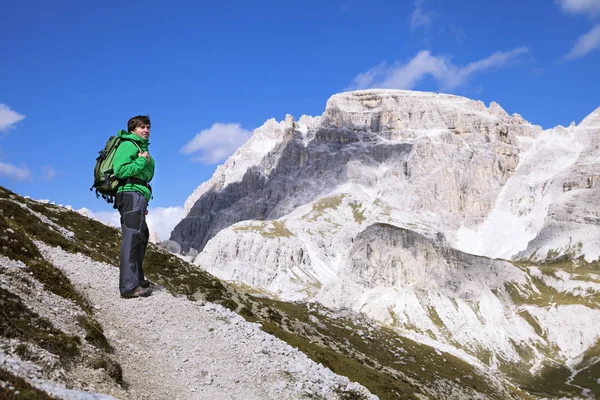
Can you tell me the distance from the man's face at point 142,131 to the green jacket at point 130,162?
0.32 metres

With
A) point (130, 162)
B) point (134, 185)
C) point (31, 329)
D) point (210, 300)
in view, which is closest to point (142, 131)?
point (130, 162)

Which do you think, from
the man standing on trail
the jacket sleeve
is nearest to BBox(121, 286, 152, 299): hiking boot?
the man standing on trail

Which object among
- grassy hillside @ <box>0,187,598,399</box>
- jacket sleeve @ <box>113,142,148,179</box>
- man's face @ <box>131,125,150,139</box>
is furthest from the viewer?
man's face @ <box>131,125,150,139</box>

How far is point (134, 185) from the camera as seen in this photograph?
1905cm

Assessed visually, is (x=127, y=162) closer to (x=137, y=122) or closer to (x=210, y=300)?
(x=137, y=122)

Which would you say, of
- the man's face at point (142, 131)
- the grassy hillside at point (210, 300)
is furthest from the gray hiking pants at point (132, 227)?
the grassy hillside at point (210, 300)

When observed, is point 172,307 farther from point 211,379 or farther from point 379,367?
point 379,367

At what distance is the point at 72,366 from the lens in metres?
13.7

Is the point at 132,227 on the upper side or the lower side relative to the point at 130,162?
lower

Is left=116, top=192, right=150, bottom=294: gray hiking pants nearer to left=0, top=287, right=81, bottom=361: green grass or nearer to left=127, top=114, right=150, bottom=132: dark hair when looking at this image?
left=127, top=114, right=150, bottom=132: dark hair

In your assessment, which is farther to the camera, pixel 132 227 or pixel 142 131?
pixel 142 131

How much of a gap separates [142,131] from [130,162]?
4.82ft

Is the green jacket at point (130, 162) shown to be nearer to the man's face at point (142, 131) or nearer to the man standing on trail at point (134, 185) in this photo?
the man standing on trail at point (134, 185)

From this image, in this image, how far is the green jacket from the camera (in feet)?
60.1
